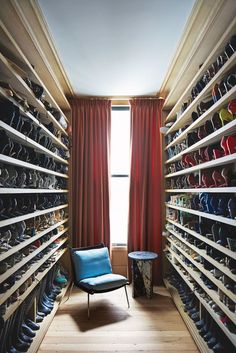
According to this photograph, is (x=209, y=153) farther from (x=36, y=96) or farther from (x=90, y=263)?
(x=90, y=263)

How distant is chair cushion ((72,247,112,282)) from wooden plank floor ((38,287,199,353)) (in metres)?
0.35

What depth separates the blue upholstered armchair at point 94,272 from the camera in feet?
9.46

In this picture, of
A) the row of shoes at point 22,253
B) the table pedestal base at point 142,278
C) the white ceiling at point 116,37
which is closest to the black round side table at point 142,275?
the table pedestal base at point 142,278

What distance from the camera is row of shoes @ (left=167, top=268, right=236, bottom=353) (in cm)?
193

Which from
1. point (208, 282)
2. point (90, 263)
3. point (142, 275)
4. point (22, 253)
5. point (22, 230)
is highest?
point (22, 230)

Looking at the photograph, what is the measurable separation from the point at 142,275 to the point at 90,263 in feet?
2.29

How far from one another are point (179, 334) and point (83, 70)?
3004mm

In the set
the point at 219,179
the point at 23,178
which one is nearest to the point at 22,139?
the point at 23,178

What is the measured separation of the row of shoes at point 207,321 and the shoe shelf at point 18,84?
90.5 inches

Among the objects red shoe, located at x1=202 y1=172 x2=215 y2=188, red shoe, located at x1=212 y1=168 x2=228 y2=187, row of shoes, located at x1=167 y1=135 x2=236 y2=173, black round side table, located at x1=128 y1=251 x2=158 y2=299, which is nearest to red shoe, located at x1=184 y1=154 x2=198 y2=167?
row of shoes, located at x1=167 y1=135 x2=236 y2=173

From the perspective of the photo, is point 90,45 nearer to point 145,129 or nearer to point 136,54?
point 136,54

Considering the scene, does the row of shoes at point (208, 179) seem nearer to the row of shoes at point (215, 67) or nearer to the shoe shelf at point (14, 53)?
the row of shoes at point (215, 67)

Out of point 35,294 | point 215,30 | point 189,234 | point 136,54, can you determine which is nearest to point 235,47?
point 215,30

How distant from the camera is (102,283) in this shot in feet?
9.52
